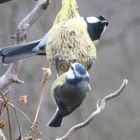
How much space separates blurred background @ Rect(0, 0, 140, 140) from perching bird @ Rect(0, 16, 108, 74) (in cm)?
246

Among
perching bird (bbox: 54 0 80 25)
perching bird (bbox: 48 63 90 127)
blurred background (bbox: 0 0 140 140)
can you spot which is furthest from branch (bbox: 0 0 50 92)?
blurred background (bbox: 0 0 140 140)

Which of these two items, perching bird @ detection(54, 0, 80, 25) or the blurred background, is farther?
the blurred background

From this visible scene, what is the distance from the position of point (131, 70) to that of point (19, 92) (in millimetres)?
865

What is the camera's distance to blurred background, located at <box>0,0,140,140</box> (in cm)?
388

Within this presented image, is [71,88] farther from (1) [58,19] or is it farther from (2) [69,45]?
(1) [58,19]

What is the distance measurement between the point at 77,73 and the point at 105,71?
3089mm

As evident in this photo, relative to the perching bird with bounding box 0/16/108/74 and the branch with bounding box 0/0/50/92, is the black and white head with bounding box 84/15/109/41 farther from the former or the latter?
the branch with bounding box 0/0/50/92

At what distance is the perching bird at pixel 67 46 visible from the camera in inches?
49.1

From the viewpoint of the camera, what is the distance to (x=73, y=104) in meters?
1.19

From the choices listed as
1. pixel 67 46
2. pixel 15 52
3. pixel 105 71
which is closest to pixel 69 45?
pixel 67 46

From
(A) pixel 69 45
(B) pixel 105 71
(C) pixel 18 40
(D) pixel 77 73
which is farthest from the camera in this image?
(B) pixel 105 71

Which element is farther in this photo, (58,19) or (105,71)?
(105,71)

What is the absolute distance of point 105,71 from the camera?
4211 mm

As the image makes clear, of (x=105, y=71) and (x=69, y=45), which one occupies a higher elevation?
(x=69, y=45)
